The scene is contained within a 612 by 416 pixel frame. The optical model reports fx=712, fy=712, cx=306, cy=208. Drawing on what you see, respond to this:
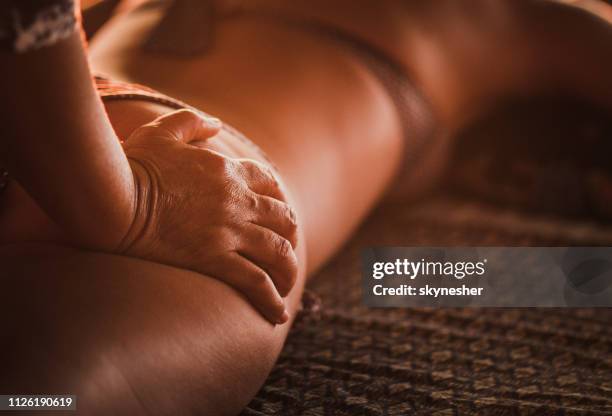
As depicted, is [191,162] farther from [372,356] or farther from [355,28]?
[355,28]

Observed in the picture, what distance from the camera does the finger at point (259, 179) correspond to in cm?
51

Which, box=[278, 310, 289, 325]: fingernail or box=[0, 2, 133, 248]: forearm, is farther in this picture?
box=[278, 310, 289, 325]: fingernail

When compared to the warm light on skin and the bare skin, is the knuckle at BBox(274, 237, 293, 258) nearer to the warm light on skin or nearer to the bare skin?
the bare skin

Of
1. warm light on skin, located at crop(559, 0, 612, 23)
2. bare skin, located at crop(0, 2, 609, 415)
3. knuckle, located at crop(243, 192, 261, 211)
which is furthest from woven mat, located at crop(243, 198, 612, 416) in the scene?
warm light on skin, located at crop(559, 0, 612, 23)

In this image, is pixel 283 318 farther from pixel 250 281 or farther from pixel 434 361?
pixel 434 361

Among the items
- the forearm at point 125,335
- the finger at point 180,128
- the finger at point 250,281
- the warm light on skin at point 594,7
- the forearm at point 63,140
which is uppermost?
the warm light on skin at point 594,7

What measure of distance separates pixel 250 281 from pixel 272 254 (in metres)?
0.03

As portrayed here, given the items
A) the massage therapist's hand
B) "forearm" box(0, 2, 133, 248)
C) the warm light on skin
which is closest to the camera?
"forearm" box(0, 2, 133, 248)

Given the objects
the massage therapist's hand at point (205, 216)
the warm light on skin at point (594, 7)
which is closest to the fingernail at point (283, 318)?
the massage therapist's hand at point (205, 216)

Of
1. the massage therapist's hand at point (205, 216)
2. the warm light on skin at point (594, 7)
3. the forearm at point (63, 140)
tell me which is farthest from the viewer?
the warm light on skin at point (594, 7)

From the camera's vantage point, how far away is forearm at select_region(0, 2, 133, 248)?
13.6 inches

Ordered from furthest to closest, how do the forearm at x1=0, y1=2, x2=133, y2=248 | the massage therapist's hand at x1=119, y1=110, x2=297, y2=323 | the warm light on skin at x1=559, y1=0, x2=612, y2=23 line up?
1. the warm light on skin at x1=559, y1=0, x2=612, y2=23
2. the massage therapist's hand at x1=119, y1=110, x2=297, y2=323
3. the forearm at x1=0, y1=2, x2=133, y2=248

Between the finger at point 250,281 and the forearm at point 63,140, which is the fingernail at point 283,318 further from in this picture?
the forearm at point 63,140

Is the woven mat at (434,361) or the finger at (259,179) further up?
the finger at (259,179)
